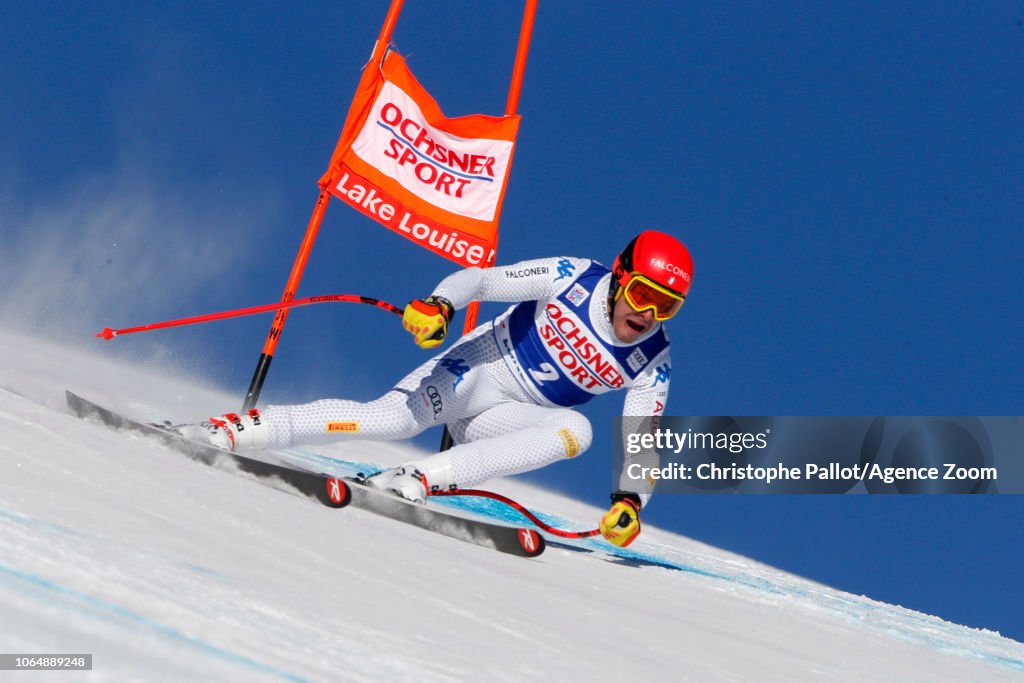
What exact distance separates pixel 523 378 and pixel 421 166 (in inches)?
76.1

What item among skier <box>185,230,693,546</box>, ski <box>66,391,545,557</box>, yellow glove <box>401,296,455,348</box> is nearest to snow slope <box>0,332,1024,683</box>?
ski <box>66,391,545,557</box>

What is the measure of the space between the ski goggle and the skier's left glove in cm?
77

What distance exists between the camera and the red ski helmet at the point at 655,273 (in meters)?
4.56

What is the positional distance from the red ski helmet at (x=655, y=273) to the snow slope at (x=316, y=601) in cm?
106

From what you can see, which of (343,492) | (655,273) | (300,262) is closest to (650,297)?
(655,273)

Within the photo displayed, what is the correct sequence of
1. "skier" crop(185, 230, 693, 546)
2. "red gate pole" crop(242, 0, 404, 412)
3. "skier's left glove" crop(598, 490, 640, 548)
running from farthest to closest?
"red gate pole" crop(242, 0, 404, 412), "skier's left glove" crop(598, 490, 640, 548), "skier" crop(185, 230, 693, 546)

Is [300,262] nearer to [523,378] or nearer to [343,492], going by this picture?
[523,378]

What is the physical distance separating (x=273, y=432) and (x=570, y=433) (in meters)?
1.19

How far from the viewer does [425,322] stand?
170 inches

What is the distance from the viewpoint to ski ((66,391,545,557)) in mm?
3945

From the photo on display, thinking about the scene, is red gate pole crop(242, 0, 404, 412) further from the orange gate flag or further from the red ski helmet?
the red ski helmet

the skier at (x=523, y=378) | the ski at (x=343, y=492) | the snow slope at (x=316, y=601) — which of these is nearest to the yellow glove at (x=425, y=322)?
the skier at (x=523, y=378)

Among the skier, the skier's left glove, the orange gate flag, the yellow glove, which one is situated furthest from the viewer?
the orange gate flag

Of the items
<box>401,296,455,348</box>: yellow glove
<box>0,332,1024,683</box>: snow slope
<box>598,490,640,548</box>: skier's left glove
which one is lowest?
<box>0,332,1024,683</box>: snow slope
